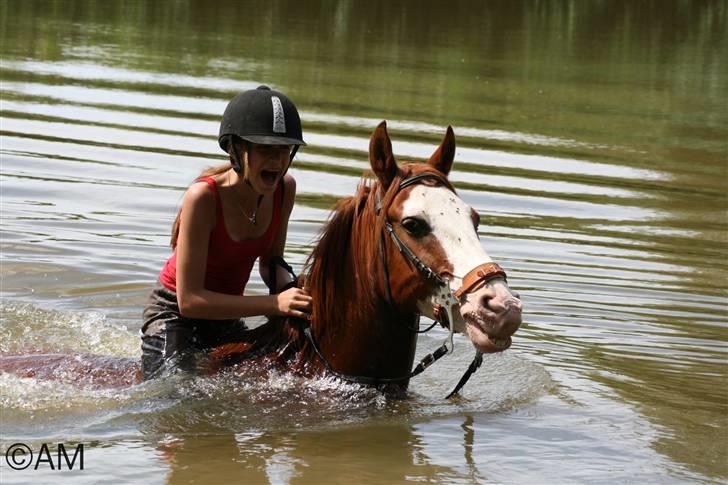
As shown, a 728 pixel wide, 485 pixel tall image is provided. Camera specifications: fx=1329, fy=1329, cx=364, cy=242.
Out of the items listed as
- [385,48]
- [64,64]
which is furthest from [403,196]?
[385,48]

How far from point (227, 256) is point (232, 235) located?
0.11 metres

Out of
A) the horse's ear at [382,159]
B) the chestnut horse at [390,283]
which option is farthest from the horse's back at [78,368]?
the horse's ear at [382,159]

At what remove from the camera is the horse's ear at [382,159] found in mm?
5855

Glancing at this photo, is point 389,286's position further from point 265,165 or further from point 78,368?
point 78,368

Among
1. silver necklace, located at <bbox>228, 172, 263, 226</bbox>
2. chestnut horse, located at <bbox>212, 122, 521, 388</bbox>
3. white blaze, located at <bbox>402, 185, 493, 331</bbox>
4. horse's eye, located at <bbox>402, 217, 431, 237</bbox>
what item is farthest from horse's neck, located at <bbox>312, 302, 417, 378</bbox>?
silver necklace, located at <bbox>228, 172, 263, 226</bbox>

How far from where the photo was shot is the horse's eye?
18.9 ft

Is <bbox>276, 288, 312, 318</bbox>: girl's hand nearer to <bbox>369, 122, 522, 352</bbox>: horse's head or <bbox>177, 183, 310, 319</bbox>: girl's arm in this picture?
<bbox>177, 183, 310, 319</bbox>: girl's arm

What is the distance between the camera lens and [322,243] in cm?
622

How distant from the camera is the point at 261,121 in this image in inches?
239

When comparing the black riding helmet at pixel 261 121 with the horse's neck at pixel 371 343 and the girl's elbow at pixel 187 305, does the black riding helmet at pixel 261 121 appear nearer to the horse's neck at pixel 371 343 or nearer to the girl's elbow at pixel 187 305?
the girl's elbow at pixel 187 305

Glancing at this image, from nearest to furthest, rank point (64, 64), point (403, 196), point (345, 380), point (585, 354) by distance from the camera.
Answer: point (403, 196) → point (345, 380) → point (585, 354) → point (64, 64)

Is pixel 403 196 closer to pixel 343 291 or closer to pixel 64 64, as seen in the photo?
pixel 343 291

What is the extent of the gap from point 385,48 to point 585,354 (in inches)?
670

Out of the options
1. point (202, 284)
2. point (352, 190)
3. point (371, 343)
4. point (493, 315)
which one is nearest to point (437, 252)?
point (493, 315)
